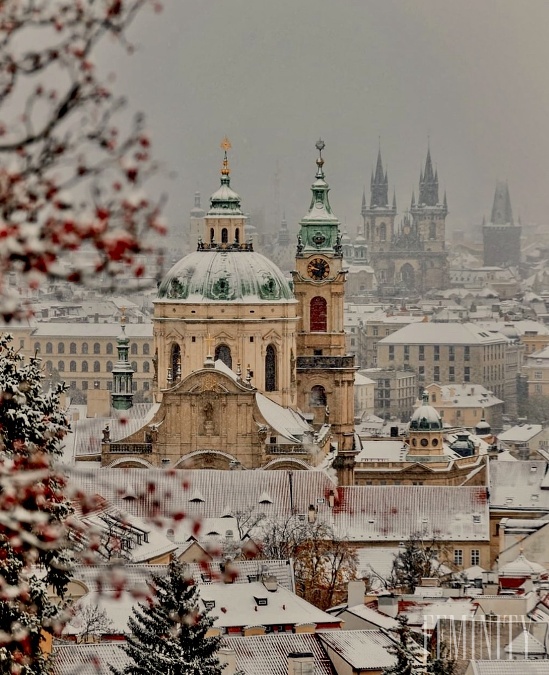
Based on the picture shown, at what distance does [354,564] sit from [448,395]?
96576 mm

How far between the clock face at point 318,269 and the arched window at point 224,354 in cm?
1059

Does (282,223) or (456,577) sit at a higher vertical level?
(282,223)

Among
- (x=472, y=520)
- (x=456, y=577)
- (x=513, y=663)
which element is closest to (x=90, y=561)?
(x=513, y=663)

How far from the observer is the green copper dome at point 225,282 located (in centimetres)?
8812

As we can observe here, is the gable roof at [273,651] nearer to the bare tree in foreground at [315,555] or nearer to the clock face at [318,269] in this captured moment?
the bare tree in foreground at [315,555]

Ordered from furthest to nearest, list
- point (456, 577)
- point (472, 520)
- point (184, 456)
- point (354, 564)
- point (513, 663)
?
point (184, 456)
point (472, 520)
point (354, 564)
point (456, 577)
point (513, 663)

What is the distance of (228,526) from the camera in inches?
2697

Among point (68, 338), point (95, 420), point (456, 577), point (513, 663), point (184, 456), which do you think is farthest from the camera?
point (68, 338)

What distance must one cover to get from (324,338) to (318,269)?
119 inches

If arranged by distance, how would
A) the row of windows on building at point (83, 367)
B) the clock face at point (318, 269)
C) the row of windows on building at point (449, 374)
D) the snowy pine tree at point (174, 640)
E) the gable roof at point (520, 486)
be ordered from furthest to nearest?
the row of windows on building at point (449, 374), the row of windows on building at point (83, 367), the clock face at point (318, 269), the gable roof at point (520, 486), the snowy pine tree at point (174, 640)

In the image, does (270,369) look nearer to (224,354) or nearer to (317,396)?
(224,354)

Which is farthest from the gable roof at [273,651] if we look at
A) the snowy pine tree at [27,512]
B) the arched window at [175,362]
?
the arched window at [175,362]

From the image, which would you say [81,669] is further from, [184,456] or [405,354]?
[405,354]

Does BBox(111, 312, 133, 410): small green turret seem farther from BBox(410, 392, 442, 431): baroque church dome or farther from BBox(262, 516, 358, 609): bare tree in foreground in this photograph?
BBox(262, 516, 358, 609): bare tree in foreground
